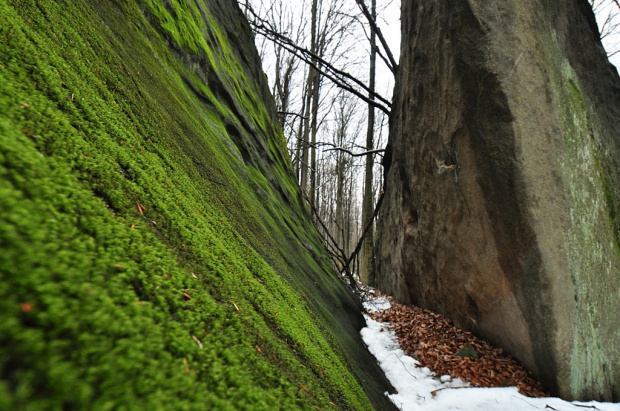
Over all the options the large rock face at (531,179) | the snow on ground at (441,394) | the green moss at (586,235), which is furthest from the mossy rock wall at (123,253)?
the green moss at (586,235)

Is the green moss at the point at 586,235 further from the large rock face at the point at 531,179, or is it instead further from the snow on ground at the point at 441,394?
the snow on ground at the point at 441,394

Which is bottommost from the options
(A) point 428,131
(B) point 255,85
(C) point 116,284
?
(C) point 116,284

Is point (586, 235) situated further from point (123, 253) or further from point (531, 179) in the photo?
point (123, 253)

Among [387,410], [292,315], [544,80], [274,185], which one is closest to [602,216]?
[544,80]

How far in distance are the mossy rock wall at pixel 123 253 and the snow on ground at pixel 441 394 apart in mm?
534

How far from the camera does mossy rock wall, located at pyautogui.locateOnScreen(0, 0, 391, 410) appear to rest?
0.50 metres

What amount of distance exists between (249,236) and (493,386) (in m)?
2.88

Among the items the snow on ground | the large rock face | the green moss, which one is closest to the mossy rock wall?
the snow on ground

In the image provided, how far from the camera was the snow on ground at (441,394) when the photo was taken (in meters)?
2.41

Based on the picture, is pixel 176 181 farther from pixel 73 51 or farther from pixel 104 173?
pixel 73 51

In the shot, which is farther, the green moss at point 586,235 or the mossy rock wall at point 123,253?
the green moss at point 586,235

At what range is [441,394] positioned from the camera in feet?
9.07

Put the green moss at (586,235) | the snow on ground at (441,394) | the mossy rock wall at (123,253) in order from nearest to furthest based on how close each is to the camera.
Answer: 1. the mossy rock wall at (123,253)
2. the snow on ground at (441,394)
3. the green moss at (586,235)

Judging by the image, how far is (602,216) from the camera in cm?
321
